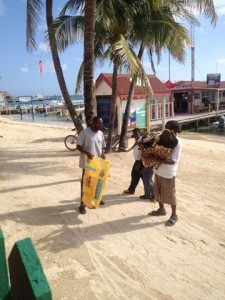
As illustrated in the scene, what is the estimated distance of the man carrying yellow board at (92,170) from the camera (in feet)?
16.9

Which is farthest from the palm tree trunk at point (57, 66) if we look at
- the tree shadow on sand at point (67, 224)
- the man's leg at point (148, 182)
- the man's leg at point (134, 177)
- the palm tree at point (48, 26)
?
the tree shadow on sand at point (67, 224)

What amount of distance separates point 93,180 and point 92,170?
16 centimetres

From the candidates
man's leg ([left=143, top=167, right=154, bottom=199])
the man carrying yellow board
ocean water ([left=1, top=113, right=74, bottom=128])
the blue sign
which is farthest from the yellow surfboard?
the blue sign

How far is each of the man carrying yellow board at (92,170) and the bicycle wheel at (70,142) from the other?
6958 millimetres

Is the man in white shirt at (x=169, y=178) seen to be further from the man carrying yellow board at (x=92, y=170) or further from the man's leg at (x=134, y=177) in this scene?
the man's leg at (x=134, y=177)

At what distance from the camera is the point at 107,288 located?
11.2 ft

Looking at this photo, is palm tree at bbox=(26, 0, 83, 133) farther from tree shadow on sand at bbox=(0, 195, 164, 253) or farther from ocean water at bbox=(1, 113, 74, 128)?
ocean water at bbox=(1, 113, 74, 128)

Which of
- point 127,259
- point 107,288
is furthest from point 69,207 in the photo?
point 107,288

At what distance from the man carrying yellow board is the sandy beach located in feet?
1.21

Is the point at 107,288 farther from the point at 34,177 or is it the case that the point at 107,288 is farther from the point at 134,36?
the point at 134,36

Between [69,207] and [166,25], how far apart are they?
6.70 metres

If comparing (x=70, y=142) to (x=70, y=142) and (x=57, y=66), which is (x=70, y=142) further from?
(x=57, y=66)

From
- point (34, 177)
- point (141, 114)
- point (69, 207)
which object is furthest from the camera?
point (141, 114)

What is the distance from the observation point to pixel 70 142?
1240 centimetres
